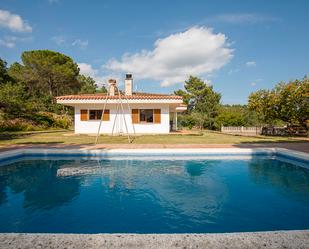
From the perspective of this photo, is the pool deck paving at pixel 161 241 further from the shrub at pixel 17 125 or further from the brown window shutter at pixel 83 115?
the shrub at pixel 17 125

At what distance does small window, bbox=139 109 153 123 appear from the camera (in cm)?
2058

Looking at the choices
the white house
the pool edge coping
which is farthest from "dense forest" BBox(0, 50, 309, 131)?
the pool edge coping

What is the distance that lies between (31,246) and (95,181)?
4.79m

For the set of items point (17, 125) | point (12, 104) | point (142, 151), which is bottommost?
point (142, 151)

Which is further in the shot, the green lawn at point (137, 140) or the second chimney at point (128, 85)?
the second chimney at point (128, 85)

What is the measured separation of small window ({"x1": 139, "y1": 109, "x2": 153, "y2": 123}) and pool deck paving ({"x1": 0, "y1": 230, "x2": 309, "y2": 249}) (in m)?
17.9

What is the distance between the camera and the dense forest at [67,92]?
20.5 meters

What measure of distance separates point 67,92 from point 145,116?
1223 inches

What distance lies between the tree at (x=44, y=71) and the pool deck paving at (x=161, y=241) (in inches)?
1589

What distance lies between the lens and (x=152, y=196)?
597cm

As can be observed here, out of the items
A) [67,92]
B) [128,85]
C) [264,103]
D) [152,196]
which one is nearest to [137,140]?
[128,85]

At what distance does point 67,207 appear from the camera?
17.1 feet

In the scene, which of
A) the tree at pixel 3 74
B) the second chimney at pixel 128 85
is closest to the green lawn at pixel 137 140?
the second chimney at pixel 128 85

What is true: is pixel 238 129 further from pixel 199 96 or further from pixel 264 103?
pixel 199 96
